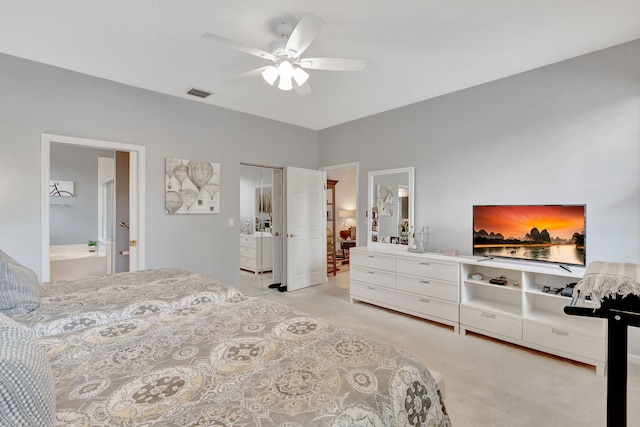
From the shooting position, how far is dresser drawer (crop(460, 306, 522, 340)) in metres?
2.84

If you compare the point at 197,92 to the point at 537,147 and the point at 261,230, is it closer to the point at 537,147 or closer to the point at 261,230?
the point at 261,230

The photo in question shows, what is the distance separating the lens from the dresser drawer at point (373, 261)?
12.6 feet

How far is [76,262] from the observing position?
449 cm

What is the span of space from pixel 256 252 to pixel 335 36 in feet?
11.4

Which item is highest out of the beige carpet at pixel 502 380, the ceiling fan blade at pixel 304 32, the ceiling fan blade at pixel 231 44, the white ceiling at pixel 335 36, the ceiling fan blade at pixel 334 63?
the white ceiling at pixel 335 36

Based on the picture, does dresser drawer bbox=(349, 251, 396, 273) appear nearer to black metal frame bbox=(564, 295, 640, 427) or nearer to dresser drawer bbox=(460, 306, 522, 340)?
dresser drawer bbox=(460, 306, 522, 340)

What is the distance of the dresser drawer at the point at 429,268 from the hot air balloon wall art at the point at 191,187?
8.47 ft

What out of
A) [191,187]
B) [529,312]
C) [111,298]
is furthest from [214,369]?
[191,187]

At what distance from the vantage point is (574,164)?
284cm

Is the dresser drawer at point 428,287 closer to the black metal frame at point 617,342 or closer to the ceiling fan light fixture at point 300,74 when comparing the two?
the black metal frame at point 617,342

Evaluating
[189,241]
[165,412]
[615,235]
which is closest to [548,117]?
[615,235]

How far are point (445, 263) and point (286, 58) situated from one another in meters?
2.56

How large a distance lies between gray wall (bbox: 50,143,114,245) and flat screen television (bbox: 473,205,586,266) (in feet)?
19.0

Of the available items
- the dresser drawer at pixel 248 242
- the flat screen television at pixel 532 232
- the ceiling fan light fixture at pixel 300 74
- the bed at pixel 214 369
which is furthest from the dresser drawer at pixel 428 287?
the ceiling fan light fixture at pixel 300 74
